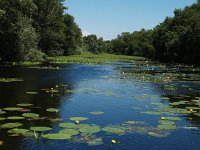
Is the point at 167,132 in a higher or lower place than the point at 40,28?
lower

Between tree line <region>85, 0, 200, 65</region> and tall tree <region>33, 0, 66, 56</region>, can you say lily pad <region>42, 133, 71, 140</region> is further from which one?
tall tree <region>33, 0, 66, 56</region>

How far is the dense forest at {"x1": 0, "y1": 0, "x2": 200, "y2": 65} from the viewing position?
172 feet

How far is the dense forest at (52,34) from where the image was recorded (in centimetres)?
5245

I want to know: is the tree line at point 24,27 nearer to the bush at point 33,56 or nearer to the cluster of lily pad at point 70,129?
the bush at point 33,56

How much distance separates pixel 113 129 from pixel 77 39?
107 metres

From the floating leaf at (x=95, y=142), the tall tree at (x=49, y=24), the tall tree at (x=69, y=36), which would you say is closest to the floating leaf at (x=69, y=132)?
the floating leaf at (x=95, y=142)

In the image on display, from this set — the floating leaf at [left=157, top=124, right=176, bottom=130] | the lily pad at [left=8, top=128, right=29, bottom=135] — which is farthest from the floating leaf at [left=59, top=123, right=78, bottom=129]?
the floating leaf at [left=157, top=124, right=176, bottom=130]

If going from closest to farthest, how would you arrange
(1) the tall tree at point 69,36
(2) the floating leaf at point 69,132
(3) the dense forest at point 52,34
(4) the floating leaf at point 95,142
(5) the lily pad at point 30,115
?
(4) the floating leaf at point 95,142, (2) the floating leaf at point 69,132, (5) the lily pad at point 30,115, (3) the dense forest at point 52,34, (1) the tall tree at point 69,36

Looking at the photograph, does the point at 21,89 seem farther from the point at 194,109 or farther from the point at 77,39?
the point at 77,39

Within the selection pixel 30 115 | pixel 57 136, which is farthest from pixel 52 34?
pixel 57 136

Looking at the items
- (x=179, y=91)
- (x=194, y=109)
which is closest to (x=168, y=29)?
(x=179, y=91)

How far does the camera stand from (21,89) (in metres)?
26.8

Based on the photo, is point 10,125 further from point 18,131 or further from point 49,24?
point 49,24

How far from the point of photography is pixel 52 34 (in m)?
86.4
